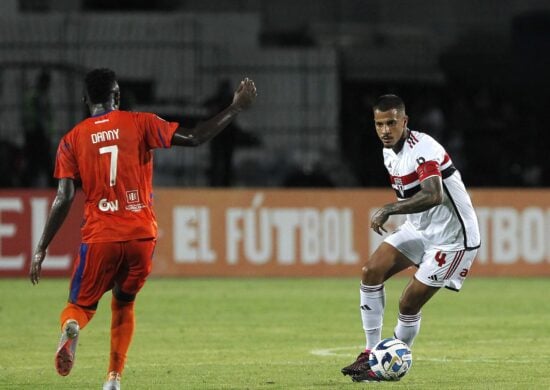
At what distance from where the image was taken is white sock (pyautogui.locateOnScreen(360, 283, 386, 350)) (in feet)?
35.0

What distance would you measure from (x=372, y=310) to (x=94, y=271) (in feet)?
8.40

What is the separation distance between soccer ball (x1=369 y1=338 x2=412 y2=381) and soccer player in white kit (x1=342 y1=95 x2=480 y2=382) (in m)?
0.09

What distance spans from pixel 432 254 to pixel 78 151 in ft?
9.94

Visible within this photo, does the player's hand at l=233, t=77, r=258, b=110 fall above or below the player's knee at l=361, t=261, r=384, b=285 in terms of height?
above

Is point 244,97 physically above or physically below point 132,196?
above

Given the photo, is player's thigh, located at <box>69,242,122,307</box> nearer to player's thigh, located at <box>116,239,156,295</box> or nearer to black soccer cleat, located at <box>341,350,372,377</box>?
player's thigh, located at <box>116,239,156,295</box>

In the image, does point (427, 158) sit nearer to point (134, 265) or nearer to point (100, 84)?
point (134, 265)

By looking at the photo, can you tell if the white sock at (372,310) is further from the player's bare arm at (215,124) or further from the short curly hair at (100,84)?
the short curly hair at (100,84)

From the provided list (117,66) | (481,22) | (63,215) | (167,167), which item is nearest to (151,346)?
(63,215)

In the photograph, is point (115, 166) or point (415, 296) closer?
point (115, 166)

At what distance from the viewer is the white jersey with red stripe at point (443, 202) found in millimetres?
10430

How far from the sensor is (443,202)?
10602 mm

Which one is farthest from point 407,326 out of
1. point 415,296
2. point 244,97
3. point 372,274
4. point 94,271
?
point 94,271

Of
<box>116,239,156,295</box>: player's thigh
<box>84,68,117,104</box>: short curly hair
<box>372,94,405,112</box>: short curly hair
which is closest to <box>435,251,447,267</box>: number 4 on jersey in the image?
<box>372,94,405,112</box>: short curly hair
